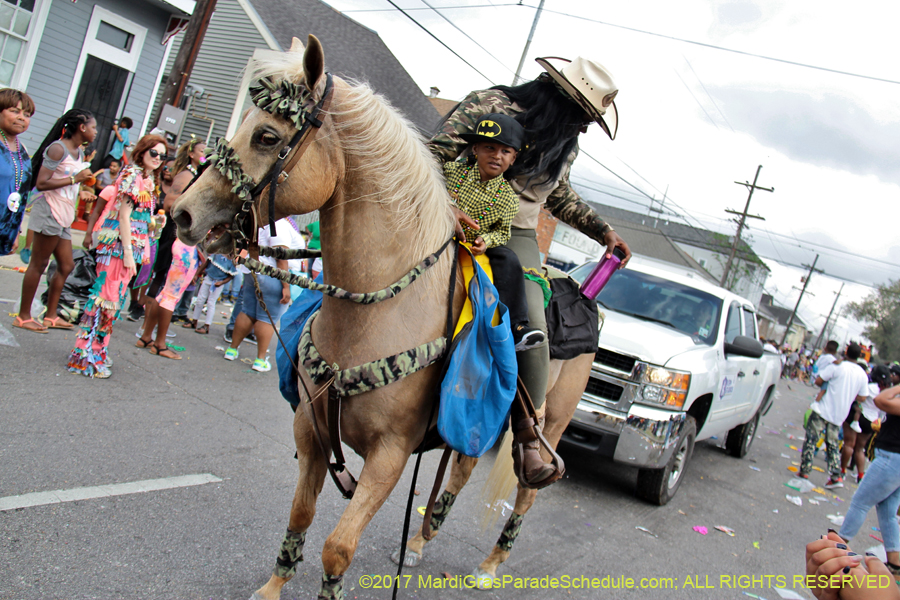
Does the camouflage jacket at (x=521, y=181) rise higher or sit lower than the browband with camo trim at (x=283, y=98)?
higher

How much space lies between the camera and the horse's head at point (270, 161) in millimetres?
2068

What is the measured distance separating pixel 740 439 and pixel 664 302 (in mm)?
4083

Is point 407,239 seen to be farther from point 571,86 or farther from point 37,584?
point 37,584

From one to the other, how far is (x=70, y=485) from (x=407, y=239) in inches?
104

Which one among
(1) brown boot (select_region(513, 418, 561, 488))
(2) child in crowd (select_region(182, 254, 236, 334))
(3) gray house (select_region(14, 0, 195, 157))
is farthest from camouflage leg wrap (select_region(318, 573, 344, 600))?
(3) gray house (select_region(14, 0, 195, 157))

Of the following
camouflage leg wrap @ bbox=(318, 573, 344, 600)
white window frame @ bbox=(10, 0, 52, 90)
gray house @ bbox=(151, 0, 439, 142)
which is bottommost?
camouflage leg wrap @ bbox=(318, 573, 344, 600)

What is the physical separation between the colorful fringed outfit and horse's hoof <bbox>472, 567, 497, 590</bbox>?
13.0ft

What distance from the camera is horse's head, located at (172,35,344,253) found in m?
2.07

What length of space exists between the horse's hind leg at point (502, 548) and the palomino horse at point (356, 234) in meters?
1.47

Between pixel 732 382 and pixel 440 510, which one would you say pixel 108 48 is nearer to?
pixel 440 510

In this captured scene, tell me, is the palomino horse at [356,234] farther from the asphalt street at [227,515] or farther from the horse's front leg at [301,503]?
the asphalt street at [227,515]

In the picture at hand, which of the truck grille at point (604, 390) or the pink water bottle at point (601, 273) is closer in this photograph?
the pink water bottle at point (601, 273)

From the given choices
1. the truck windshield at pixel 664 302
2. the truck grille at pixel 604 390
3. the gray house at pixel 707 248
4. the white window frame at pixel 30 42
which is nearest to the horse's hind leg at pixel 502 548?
the truck grille at pixel 604 390

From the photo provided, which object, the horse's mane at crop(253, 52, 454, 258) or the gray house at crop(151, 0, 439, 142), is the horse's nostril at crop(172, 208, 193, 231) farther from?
the gray house at crop(151, 0, 439, 142)
